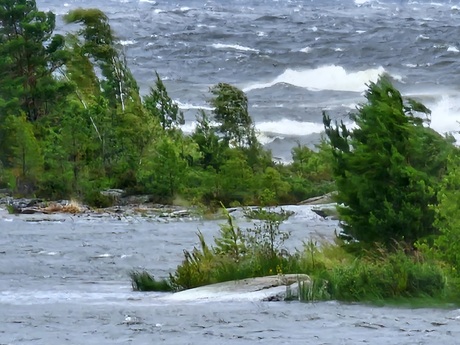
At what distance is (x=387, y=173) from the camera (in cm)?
1591

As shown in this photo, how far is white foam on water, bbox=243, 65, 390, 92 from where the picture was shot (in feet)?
237

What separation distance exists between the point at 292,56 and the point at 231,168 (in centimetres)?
4734

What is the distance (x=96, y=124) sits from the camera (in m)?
38.4

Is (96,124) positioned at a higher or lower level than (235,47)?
lower

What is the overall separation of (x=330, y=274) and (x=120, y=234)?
43.4 ft

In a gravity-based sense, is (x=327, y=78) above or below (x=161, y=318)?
above

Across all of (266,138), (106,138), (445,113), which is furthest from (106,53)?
(445,113)

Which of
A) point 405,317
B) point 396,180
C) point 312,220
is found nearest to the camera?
point 405,317

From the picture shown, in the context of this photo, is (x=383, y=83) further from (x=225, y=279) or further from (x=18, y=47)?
(x=18, y=47)

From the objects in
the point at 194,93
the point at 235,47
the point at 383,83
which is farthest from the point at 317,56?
the point at 383,83

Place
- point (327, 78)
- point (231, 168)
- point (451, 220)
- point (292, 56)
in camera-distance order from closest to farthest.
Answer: point (451, 220) < point (231, 168) < point (327, 78) < point (292, 56)

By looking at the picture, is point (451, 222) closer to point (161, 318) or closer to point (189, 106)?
point (161, 318)

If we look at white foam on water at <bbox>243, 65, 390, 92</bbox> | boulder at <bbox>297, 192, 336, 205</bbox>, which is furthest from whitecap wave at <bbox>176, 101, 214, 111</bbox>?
boulder at <bbox>297, 192, 336, 205</bbox>

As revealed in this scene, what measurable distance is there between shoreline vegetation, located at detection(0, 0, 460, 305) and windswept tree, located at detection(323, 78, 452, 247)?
2 centimetres
